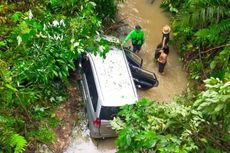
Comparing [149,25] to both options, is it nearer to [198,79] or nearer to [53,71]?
[198,79]

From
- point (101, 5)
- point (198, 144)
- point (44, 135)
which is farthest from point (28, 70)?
point (101, 5)

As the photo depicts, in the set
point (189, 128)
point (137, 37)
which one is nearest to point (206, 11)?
point (137, 37)

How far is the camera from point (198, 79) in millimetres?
13695

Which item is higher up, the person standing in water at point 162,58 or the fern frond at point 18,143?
the person standing in water at point 162,58

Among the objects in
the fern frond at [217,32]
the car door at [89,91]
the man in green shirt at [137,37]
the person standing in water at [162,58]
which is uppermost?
the man in green shirt at [137,37]

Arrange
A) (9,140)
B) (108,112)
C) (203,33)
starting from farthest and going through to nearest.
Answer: (203,33) < (108,112) < (9,140)

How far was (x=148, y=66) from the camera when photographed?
558 inches

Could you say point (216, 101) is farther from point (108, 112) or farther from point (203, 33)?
point (203, 33)

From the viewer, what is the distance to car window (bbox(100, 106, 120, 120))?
1056 centimetres

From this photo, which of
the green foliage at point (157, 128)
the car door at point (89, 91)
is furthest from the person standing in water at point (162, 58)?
the green foliage at point (157, 128)

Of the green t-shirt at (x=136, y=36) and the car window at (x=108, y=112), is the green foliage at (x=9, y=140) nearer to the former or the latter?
the car window at (x=108, y=112)

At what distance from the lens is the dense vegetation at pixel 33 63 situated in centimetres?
864

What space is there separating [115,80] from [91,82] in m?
0.67

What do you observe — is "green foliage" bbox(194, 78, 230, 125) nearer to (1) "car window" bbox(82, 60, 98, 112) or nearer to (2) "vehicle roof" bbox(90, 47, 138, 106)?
(2) "vehicle roof" bbox(90, 47, 138, 106)
